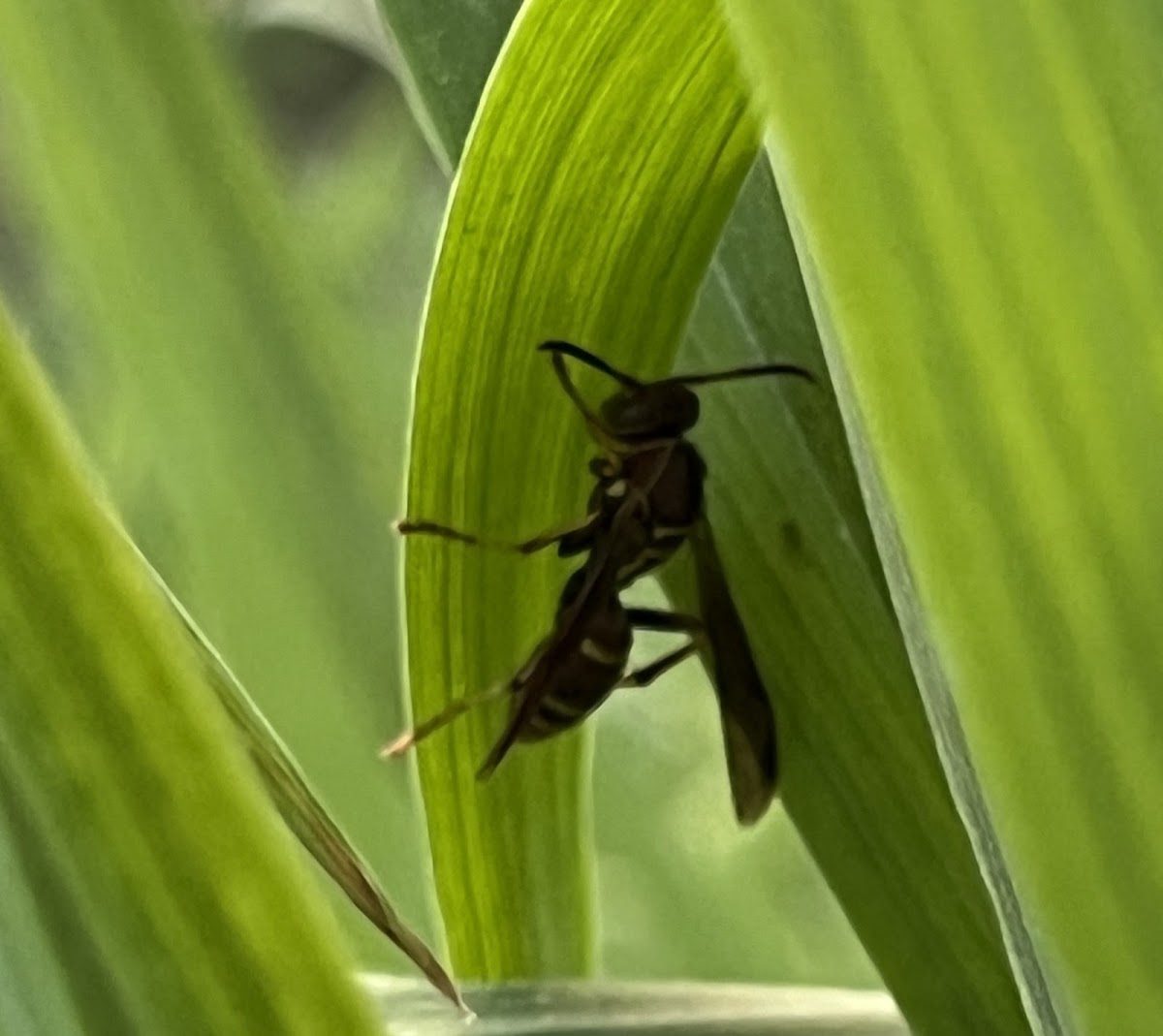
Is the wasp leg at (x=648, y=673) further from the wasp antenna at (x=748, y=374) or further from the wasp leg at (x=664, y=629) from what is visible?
the wasp antenna at (x=748, y=374)

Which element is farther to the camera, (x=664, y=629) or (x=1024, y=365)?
(x=664, y=629)

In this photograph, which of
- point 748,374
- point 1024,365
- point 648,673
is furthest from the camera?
point 648,673

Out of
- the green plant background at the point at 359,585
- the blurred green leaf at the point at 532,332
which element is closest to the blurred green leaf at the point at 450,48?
the blurred green leaf at the point at 532,332

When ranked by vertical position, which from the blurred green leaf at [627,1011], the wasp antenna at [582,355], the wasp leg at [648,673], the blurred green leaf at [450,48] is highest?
the blurred green leaf at [450,48]

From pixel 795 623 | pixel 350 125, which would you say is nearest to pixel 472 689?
pixel 795 623

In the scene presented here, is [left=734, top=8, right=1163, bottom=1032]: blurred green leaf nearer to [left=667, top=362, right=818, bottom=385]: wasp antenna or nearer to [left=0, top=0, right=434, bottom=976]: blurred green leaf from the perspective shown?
[left=667, top=362, right=818, bottom=385]: wasp antenna

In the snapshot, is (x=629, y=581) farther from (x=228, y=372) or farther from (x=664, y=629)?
(x=228, y=372)

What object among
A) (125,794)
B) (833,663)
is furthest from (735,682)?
(125,794)

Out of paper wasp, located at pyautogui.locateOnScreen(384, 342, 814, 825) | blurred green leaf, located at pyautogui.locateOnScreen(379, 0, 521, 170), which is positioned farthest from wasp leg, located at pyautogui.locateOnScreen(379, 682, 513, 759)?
blurred green leaf, located at pyautogui.locateOnScreen(379, 0, 521, 170)
